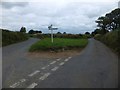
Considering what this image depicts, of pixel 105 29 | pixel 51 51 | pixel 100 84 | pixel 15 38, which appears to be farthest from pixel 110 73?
pixel 105 29

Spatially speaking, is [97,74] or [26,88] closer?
[26,88]

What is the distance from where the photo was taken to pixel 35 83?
8.63 metres

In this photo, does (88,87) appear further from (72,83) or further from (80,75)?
(80,75)

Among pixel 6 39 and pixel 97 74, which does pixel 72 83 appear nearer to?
pixel 97 74

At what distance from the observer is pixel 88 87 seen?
310 inches

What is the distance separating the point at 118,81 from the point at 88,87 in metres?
1.58

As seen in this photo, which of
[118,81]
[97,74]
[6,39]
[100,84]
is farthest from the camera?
[6,39]

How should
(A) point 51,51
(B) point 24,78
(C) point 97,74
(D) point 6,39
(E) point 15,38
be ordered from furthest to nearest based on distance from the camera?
(E) point 15,38 < (D) point 6,39 < (A) point 51,51 < (C) point 97,74 < (B) point 24,78

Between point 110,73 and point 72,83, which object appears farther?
point 110,73

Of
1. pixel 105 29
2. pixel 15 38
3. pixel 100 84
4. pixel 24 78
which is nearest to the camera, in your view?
pixel 100 84

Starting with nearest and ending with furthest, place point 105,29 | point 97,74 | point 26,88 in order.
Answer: point 26,88 → point 97,74 → point 105,29

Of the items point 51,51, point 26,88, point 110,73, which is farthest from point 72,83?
point 51,51

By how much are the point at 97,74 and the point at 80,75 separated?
2.44 feet

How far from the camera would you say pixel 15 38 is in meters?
44.9
